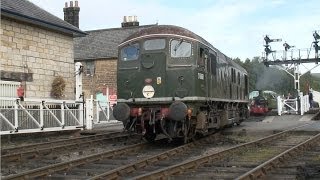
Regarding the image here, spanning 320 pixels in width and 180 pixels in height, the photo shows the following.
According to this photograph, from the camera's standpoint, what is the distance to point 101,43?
3506 centimetres

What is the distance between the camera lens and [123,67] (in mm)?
12922

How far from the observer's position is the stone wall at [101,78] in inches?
1264

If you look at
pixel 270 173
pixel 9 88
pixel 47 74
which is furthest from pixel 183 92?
pixel 47 74

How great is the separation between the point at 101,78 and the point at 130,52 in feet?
65.1

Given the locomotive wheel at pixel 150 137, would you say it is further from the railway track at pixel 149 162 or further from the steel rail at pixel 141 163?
the steel rail at pixel 141 163

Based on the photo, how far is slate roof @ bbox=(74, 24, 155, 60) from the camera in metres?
33.2

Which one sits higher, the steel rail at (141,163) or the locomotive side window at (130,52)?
the locomotive side window at (130,52)

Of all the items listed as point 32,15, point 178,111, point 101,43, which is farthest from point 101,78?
point 178,111

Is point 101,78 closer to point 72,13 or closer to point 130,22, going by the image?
point 72,13

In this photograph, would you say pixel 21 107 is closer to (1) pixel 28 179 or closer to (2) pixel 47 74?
(2) pixel 47 74

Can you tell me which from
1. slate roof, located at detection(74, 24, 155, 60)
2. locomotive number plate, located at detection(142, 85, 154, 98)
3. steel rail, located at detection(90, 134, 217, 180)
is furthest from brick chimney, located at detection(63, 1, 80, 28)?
steel rail, located at detection(90, 134, 217, 180)

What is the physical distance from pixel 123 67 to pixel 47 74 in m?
7.55

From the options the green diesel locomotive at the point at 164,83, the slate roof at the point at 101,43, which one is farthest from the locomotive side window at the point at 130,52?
the slate roof at the point at 101,43

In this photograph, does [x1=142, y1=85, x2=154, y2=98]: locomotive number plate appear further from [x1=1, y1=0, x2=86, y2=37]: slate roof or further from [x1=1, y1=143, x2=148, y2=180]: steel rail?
[x1=1, y1=0, x2=86, y2=37]: slate roof
